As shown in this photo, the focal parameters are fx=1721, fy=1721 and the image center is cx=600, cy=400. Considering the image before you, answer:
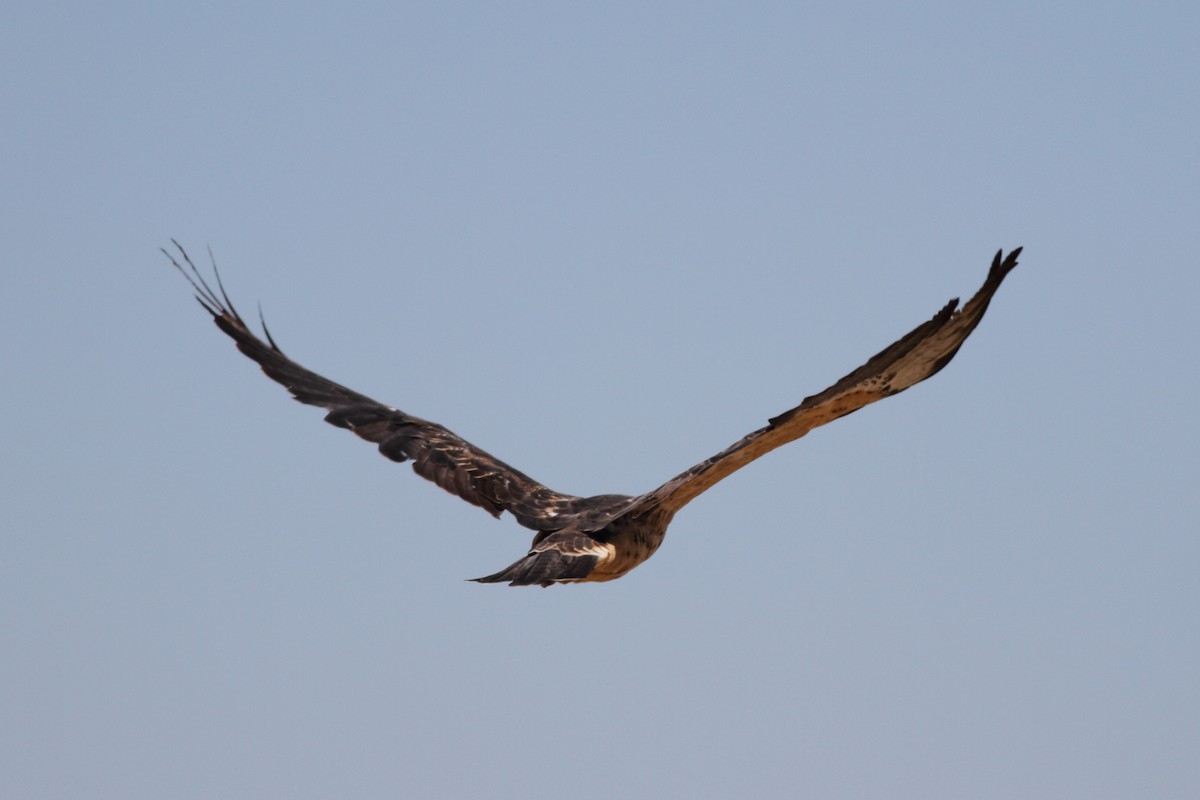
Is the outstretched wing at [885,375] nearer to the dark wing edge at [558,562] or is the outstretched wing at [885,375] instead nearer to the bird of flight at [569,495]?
the bird of flight at [569,495]

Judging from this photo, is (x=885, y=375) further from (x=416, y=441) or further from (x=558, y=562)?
(x=416, y=441)

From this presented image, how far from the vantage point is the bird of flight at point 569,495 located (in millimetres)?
8883

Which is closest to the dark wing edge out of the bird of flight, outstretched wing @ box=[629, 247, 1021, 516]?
the bird of flight

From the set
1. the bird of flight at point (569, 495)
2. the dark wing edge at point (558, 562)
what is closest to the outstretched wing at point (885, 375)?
the bird of flight at point (569, 495)

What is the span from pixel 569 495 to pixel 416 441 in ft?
4.23

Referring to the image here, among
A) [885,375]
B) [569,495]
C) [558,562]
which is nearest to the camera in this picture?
[885,375]

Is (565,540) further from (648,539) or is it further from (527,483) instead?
(527,483)

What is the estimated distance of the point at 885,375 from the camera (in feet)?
29.4

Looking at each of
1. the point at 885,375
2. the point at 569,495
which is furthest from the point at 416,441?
the point at 885,375

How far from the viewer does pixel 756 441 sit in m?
9.13

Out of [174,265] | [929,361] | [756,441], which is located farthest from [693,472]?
[174,265]

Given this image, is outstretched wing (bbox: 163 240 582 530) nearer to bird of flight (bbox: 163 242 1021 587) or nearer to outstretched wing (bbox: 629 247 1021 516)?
bird of flight (bbox: 163 242 1021 587)

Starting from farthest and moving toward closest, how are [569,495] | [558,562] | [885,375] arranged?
1. [569,495]
2. [558,562]
3. [885,375]

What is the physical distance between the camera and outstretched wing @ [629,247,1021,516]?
→ 8.69m
